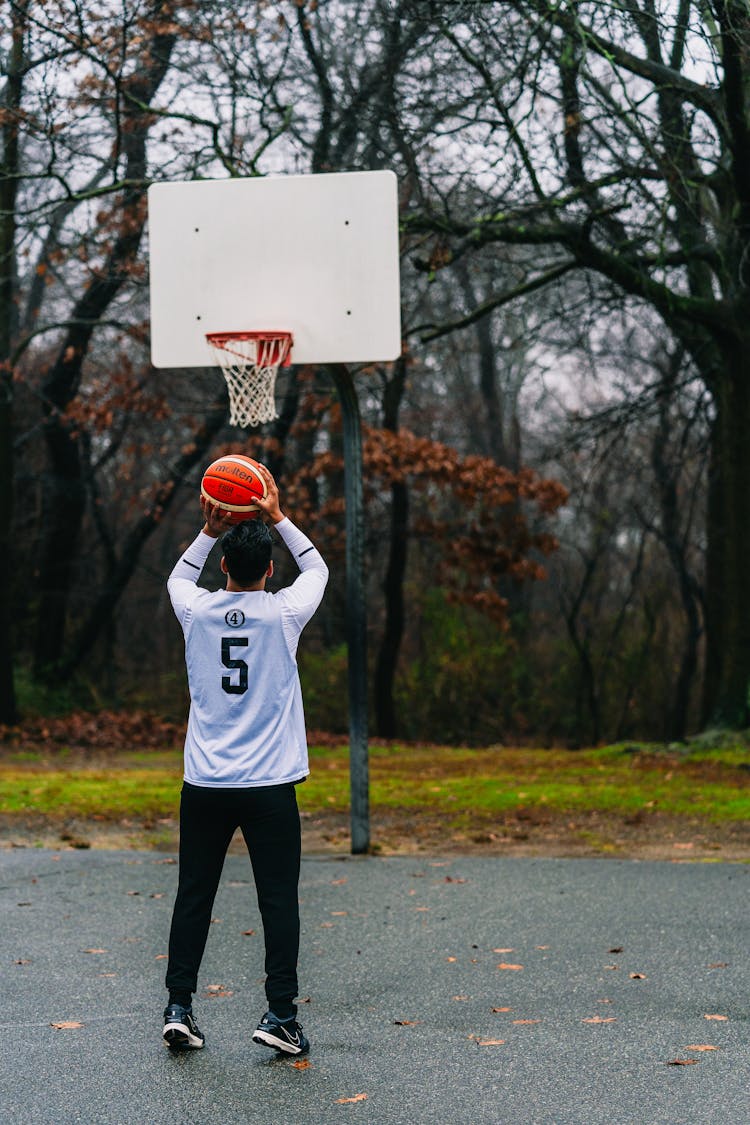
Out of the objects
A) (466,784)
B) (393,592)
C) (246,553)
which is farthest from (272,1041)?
(393,592)

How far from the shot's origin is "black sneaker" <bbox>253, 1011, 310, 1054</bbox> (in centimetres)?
506

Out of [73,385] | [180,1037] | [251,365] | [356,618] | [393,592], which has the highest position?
[73,385]

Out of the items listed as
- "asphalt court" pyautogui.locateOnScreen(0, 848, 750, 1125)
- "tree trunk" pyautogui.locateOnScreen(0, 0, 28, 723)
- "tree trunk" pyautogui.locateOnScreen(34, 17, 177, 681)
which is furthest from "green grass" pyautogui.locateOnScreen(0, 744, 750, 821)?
"tree trunk" pyautogui.locateOnScreen(34, 17, 177, 681)

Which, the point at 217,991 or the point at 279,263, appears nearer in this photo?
the point at 217,991

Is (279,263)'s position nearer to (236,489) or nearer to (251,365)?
(251,365)

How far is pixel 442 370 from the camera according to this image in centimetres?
2986

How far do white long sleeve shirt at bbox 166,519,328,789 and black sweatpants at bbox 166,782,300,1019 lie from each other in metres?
0.08

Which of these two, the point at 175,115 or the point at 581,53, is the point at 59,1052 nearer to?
the point at 581,53

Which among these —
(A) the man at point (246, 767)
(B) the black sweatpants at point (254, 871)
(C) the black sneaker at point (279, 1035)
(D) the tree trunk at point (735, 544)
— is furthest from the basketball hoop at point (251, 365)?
(D) the tree trunk at point (735, 544)

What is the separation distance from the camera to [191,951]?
5.21 metres

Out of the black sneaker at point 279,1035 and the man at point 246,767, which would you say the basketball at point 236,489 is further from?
the black sneaker at point 279,1035

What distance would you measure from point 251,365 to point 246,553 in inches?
198

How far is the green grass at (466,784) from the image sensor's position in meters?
13.1

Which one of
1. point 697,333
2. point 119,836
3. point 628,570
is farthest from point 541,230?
point 628,570
